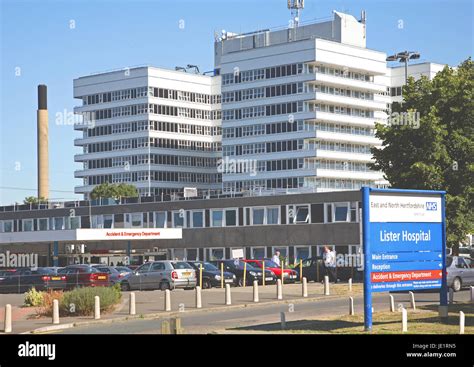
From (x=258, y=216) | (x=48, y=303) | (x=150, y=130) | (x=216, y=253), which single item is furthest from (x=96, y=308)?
(x=150, y=130)

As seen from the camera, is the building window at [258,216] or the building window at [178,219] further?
the building window at [178,219]

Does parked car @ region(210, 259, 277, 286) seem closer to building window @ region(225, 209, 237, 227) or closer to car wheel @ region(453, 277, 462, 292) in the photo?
car wheel @ region(453, 277, 462, 292)

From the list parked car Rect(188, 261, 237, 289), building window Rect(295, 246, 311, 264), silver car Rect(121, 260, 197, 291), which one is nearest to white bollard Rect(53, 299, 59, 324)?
silver car Rect(121, 260, 197, 291)

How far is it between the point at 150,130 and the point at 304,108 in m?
24.5

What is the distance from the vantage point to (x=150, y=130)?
5202 inches

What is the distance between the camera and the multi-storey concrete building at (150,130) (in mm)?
133000

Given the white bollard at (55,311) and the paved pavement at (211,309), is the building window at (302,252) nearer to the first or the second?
the paved pavement at (211,309)

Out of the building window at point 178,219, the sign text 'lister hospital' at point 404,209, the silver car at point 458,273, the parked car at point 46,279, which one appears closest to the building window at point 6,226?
the building window at point 178,219

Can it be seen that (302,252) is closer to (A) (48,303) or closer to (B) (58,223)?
(B) (58,223)

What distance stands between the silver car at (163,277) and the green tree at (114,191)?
7626cm

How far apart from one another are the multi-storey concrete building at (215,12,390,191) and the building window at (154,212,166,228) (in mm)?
37626

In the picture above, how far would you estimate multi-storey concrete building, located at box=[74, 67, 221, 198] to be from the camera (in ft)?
436
